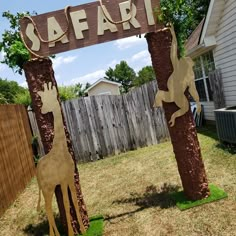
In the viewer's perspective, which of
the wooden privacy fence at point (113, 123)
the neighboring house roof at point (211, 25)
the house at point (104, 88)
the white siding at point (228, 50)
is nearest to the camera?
the white siding at point (228, 50)

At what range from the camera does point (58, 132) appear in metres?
5.00

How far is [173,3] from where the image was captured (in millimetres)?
5332

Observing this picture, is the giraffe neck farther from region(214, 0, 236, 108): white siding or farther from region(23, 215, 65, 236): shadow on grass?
region(214, 0, 236, 108): white siding

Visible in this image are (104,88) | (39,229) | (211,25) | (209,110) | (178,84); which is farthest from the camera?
(104,88)

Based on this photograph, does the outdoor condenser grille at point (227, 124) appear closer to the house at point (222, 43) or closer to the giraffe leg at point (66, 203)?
the house at point (222, 43)

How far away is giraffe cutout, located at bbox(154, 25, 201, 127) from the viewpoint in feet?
17.5

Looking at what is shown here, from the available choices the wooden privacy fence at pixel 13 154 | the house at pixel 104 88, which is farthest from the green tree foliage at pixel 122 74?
the wooden privacy fence at pixel 13 154

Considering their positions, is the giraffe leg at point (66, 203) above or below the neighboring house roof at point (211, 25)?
below

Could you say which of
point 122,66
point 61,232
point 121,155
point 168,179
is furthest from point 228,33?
point 122,66

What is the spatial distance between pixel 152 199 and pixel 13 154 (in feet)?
13.2

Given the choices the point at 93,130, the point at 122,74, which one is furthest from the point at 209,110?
the point at 122,74

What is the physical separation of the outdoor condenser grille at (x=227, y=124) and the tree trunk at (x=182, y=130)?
9.60 feet

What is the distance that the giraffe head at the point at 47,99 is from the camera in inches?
196

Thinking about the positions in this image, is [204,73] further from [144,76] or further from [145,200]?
[144,76]
